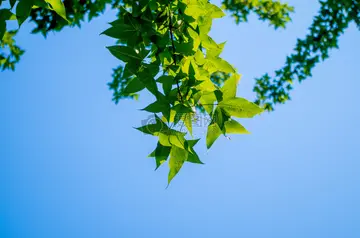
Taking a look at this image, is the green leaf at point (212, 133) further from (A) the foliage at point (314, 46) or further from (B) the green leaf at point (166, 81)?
(A) the foliage at point (314, 46)

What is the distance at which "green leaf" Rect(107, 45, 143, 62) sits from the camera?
0.92m

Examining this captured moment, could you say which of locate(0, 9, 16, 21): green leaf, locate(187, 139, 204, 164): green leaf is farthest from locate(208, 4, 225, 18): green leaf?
locate(0, 9, 16, 21): green leaf

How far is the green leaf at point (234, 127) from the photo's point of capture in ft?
3.11

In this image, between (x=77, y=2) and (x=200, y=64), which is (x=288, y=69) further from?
(x=200, y=64)

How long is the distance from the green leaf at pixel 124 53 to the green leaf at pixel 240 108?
334mm

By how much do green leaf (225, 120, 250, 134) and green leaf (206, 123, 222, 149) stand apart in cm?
3

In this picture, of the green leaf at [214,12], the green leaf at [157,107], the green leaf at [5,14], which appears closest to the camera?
the green leaf at [157,107]

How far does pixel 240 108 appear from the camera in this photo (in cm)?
93

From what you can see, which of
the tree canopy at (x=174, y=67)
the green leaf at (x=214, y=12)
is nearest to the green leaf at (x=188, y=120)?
the tree canopy at (x=174, y=67)

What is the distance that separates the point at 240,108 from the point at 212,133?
131 millimetres

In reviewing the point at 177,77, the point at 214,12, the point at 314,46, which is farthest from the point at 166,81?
the point at 314,46

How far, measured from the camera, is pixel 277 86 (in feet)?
15.4

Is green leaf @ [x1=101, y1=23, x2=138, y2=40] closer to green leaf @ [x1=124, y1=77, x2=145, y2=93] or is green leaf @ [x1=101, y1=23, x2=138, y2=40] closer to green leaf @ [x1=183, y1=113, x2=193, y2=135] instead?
green leaf @ [x1=124, y1=77, x2=145, y2=93]

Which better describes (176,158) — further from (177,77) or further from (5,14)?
(5,14)
